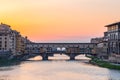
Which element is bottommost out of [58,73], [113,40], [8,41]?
[58,73]

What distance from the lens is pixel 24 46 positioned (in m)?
145

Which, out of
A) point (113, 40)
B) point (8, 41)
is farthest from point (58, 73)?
point (8, 41)

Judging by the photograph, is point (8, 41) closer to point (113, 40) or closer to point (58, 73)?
point (113, 40)

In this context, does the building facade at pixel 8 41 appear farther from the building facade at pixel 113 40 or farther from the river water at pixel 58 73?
the river water at pixel 58 73

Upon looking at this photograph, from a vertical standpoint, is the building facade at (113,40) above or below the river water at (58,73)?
above

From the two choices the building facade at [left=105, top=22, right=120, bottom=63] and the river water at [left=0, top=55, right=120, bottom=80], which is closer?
the river water at [left=0, top=55, right=120, bottom=80]

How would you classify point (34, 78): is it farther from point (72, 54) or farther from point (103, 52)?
point (72, 54)

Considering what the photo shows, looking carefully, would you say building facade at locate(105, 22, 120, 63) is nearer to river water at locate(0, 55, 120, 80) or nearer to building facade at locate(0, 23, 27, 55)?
river water at locate(0, 55, 120, 80)

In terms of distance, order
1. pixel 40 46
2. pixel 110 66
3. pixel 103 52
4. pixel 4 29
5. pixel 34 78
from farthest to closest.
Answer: pixel 40 46 < pixel 4 29 < pixel 103 52 < pixel 110 66 < pixel 34 78

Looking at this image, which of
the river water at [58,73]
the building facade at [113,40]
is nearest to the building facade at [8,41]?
the building facade at [113,40]

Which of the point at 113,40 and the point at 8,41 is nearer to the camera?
the point at 113,40

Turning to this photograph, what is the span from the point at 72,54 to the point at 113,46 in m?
30.8

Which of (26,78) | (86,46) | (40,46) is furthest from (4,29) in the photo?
(26,78)

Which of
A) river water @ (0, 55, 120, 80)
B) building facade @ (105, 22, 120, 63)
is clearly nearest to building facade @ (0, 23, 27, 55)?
building facade @ (105, 22, 120, 63)
